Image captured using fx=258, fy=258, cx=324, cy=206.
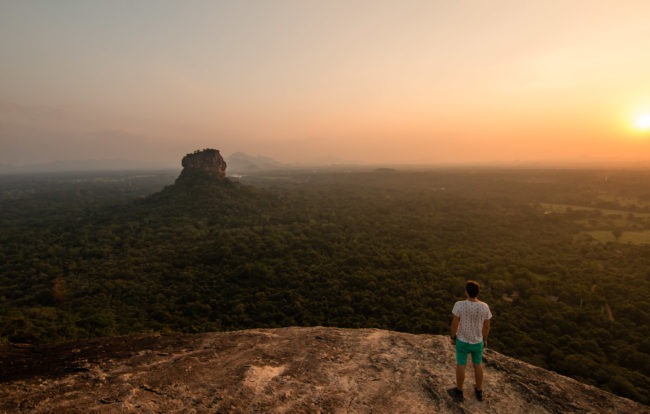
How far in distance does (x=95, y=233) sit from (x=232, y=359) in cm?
5122

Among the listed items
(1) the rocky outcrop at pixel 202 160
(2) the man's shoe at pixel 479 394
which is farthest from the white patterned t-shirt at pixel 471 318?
(1) the rocky outcrop at pixel 202 160

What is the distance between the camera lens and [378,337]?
29.2 feet

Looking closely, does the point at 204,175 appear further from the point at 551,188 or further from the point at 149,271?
the point at 551,188

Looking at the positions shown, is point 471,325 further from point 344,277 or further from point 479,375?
point 344,277

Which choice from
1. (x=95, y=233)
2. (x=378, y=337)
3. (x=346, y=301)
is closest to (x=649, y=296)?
(x=346, y=301)

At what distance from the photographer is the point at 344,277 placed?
28.1m

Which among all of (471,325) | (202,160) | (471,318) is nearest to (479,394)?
(471,325)

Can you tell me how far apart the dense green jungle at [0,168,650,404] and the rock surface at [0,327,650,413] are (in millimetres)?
7526

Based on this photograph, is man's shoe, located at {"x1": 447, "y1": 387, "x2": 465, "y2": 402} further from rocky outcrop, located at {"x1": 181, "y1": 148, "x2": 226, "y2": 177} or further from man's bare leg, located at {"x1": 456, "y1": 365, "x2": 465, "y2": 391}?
rocky outcrop, located at {"x1": 181, "y1": 148, "x2": 226, "y2": 177}

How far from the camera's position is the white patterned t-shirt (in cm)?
525

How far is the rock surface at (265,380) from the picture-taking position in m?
5.24

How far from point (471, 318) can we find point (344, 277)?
23461 millimetres

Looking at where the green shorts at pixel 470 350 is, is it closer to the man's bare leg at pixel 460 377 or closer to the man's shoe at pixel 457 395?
the man's bare leg at pixel 460 377

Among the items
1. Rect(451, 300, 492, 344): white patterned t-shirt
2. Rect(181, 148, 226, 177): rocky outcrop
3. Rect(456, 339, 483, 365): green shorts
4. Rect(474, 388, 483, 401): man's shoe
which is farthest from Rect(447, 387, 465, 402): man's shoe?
Rect(181, 148, 226, 177): rocky outcrop
